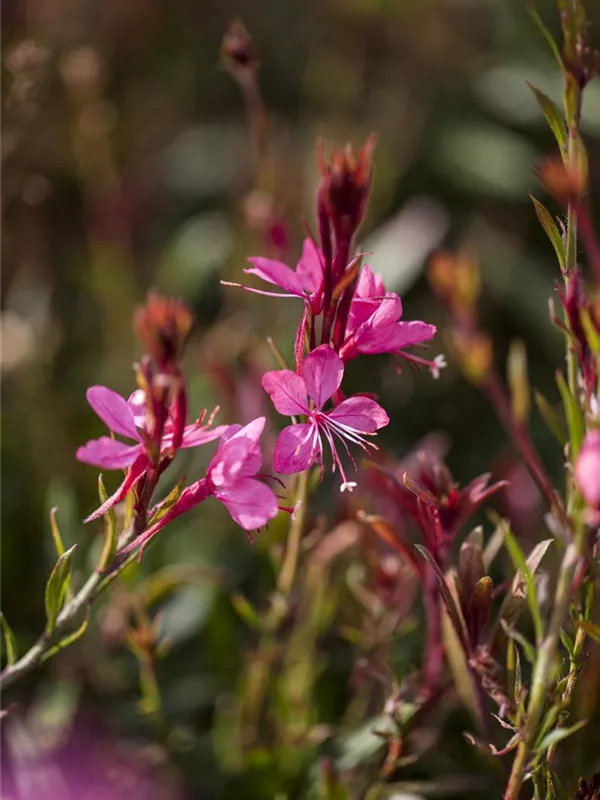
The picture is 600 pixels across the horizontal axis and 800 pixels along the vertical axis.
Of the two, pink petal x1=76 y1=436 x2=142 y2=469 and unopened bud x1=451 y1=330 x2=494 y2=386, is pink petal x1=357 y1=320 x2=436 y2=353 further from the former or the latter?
unopened bud x1=451 y1=330 x2=494 y2=386

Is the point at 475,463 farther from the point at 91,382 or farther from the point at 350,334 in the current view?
the point at 350,334

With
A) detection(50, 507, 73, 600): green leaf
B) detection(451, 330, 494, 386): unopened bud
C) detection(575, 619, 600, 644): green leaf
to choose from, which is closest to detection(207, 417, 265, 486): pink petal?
detection(50, 507, 73, 600): green leaf

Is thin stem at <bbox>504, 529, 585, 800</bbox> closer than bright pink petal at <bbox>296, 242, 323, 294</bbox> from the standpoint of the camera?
Yes

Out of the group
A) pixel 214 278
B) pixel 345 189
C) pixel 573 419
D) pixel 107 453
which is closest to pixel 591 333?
pixel 573 419

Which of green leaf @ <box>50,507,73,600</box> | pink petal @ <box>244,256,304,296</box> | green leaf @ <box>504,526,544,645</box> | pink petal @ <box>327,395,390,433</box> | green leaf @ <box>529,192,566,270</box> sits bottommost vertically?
green leaf @ <box>50,507,73,600</box>

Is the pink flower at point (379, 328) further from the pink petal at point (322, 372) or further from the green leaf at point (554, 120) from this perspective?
the green leaf at point (554, 120)

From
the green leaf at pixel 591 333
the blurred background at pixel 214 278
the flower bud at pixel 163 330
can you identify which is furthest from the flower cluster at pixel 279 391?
the blurred background at pixel 214 278
